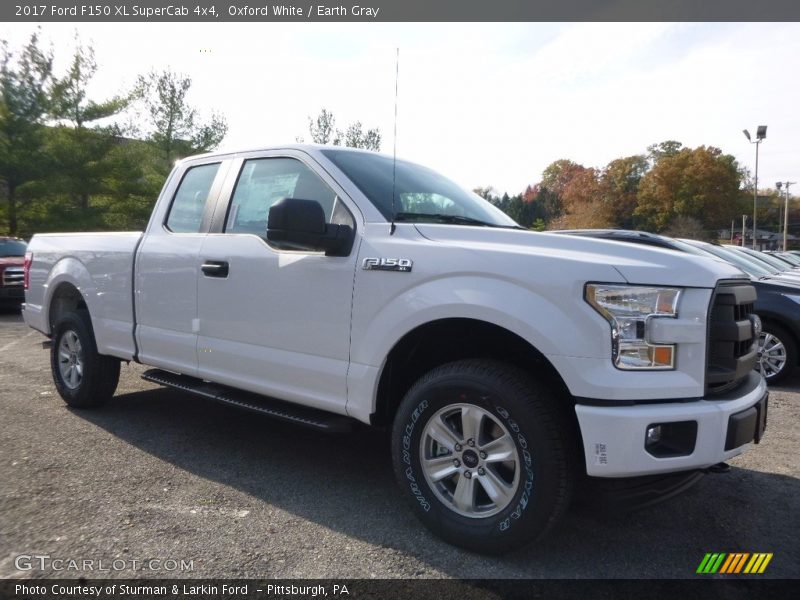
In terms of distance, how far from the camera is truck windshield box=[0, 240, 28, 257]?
13844mm

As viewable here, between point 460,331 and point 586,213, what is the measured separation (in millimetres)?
22152

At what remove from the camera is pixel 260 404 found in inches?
147

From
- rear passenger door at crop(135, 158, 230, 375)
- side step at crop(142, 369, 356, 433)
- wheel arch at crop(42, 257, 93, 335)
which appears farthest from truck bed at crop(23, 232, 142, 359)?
side step at crop(142, 369, 356, 433)

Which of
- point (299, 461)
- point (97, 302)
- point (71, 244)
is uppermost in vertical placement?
point (71, 244)

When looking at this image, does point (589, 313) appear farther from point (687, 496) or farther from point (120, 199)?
point (120, 199)

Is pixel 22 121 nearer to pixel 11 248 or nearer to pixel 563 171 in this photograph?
pixel 11 248

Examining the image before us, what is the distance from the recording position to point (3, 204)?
74.4 feet

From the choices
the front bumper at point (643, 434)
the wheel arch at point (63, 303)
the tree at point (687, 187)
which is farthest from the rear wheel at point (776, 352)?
the tree at point (687, 187)

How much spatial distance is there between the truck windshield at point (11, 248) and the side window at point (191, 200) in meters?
11.4

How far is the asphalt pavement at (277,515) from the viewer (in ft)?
9.11

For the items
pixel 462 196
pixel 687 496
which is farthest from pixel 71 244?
pixel 687 496

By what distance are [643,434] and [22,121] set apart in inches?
1015

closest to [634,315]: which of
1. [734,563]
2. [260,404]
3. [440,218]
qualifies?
[734,563]

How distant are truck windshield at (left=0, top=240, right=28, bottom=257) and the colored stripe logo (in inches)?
588
